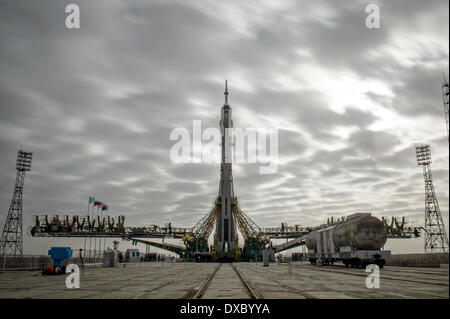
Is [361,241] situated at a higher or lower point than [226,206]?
lower

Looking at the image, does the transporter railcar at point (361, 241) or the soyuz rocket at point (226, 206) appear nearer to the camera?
the transporter railcar at point (361, 241)

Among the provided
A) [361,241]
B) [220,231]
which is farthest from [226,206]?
→ [361,241]

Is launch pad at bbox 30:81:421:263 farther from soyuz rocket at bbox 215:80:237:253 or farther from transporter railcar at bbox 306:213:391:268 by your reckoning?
transporter railcar at bbox 306:213:391:268

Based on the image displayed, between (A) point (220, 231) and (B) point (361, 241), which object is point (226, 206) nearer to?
(A) point (220, 231)

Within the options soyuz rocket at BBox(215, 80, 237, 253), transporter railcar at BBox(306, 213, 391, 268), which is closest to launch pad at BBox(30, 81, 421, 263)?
soyuz rocket at BBox(215, 80, 237, 253)

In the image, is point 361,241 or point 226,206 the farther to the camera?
point 226,206

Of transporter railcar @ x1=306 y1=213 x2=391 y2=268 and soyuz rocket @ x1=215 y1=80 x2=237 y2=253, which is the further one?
soyuz rocket @ x1=215 y1=80 x2=237 y2=253

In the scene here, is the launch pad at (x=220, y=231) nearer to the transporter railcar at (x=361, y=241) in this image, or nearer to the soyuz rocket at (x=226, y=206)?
the soyuz rocket at (x=226, y=206)

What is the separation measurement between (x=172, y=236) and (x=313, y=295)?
315 ft

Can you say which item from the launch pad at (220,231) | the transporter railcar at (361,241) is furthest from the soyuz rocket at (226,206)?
the transporter railcar at (361,241)

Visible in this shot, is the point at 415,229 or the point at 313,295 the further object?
the point at 415,229
